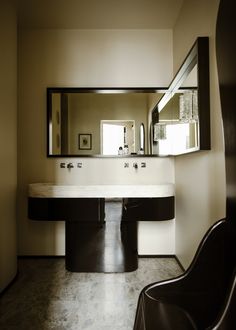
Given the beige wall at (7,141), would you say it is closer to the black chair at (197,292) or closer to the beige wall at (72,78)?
the beige wall at (72,78)

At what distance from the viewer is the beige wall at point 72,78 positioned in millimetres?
2664

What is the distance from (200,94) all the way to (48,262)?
222cm

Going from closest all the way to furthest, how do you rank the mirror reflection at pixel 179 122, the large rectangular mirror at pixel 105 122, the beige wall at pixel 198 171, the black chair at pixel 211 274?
the black chair at pixel 211 274 < the beige wall at pixel 198 171 < the mirror reflection at pixel 179 122 < the large rectangular mirror at pixel 105 122

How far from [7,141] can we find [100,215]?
1.01 meters

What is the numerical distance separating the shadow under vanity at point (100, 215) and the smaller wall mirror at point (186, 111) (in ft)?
1.73

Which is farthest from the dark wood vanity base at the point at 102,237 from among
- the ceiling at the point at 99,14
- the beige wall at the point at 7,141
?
the ceiling at the point at 99,14

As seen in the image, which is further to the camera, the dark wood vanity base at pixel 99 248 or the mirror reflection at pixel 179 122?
the dark wood vanity base at pixel 99 248

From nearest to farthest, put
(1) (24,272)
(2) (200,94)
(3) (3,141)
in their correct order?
(2) (200,94)
(3) (3,141)
(1) (24,272)

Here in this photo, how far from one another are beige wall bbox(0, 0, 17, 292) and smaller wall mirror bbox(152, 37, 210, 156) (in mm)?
1447

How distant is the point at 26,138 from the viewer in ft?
8.75

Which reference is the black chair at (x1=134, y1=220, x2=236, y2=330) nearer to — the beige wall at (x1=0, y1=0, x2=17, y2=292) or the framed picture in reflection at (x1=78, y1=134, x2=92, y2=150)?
the beige wall at (x1=0, y1=0, x2=17, y2=292)

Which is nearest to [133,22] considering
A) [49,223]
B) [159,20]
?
[159,20]

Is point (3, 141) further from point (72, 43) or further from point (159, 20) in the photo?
point (159, 20)

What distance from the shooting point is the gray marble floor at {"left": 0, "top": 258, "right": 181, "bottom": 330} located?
1.54 m
